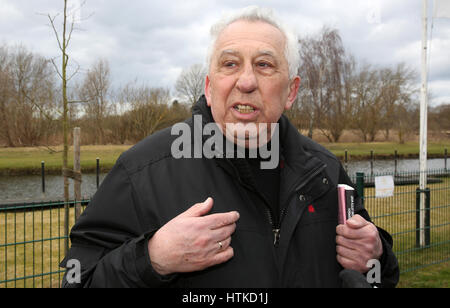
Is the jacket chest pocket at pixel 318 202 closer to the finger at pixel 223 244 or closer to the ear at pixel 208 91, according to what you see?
the finger at pixel 223 244

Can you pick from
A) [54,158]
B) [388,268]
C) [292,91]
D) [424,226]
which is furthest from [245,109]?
[54,158]

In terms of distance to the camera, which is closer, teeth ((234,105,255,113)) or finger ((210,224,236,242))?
finger ((210,224,236,242))

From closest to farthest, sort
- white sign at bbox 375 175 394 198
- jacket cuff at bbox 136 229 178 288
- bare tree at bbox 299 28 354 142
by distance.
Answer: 1. jacket cuff at bbox 136 229 178 288
2. white sign at bbox 375 175 394 198
3. bare tree at bbox 299 28 354 142

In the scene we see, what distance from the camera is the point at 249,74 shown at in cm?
136

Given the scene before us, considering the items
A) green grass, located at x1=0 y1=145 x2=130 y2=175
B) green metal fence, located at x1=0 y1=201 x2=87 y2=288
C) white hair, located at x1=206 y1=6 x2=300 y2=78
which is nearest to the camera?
white hair, located at x1=206 y1=6 x2=300 y2=78

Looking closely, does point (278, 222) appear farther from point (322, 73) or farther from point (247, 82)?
point (322, 73)

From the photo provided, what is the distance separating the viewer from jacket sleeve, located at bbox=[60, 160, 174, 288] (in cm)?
116

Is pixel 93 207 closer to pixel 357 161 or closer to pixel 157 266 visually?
pixel 157 266

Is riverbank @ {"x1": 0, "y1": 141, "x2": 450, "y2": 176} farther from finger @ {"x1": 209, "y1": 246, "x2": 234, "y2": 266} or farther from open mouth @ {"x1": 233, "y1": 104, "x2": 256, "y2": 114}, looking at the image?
finger @ {"x1": 209, "y1": 246, "x2": 234, "y2": 266}

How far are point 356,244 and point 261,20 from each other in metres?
0.97

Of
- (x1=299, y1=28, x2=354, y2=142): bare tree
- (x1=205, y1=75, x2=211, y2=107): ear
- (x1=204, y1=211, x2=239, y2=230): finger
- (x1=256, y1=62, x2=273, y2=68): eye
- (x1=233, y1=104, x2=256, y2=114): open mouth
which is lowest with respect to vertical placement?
(x1=204, y1=211, x2=239, y2=230): finger

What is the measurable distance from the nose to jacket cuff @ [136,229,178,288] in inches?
25.7

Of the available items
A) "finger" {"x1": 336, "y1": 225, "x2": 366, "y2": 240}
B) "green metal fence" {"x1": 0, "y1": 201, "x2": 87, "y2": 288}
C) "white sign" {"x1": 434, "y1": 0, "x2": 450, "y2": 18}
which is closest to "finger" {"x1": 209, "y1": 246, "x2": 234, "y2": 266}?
"finger" {"x1": 336, "y1": 225, "x2": 366, "y2": 240}

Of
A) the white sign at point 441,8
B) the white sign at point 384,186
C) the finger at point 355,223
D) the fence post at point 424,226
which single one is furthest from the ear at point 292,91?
the white sign at point 441,8
